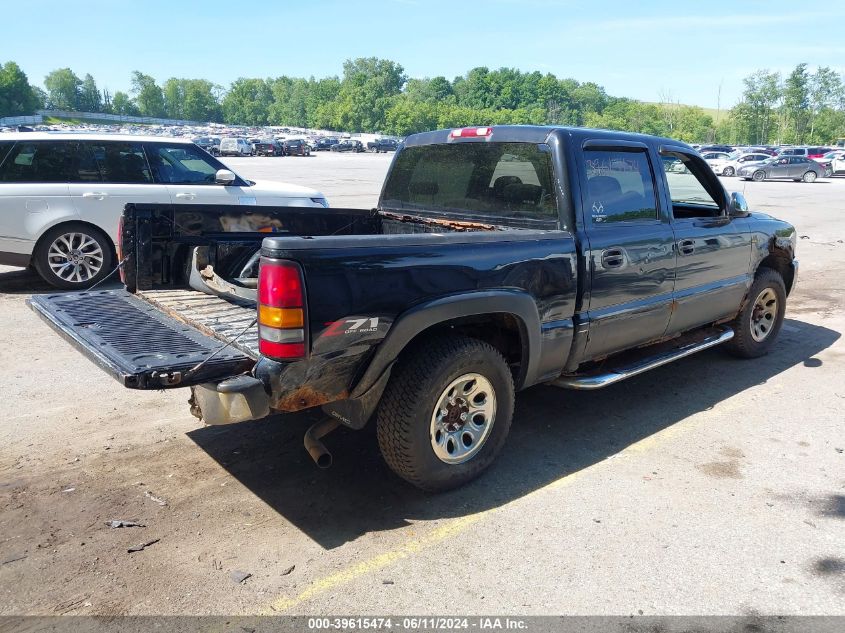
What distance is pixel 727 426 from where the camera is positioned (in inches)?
184

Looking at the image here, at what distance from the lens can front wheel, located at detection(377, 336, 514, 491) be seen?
3375 mm

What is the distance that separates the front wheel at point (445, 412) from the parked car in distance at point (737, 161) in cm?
4061

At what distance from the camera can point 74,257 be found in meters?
8.05

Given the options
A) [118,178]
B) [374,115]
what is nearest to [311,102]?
[374,115]

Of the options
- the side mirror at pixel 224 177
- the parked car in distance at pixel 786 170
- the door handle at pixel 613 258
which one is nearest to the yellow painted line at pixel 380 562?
the door handle at pixel 613 258

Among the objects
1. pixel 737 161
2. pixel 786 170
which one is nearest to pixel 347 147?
pixel 737 161

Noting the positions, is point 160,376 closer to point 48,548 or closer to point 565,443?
point 48,548

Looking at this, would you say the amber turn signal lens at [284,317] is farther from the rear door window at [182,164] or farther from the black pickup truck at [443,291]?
the rear door window at [182,164]

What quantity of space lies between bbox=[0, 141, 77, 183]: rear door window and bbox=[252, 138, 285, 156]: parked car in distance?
54.4 m

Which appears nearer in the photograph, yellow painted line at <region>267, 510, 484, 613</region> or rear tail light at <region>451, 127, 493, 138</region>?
yellow painted line at <region>267, 510, 484, 613</region>

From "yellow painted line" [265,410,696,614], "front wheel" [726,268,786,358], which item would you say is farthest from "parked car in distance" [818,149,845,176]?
"yellow painted line" [265,410,696,614]

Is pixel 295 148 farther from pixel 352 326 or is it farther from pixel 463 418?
pixel 352 326

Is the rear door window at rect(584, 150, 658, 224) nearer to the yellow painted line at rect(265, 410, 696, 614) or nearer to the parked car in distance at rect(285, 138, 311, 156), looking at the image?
the yellow painted line at rect(265, 410, 696, 614)

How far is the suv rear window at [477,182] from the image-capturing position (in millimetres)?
4199
